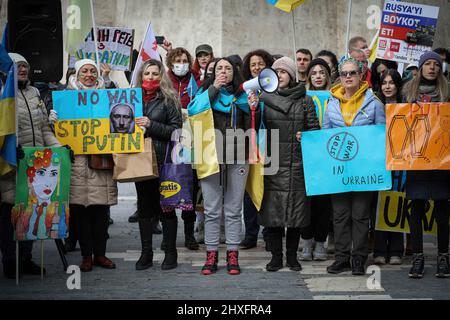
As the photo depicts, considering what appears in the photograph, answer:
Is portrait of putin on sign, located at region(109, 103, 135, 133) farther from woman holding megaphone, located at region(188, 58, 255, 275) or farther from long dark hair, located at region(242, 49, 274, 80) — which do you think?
long dark hair, located at region(242, 49, 274, 80)

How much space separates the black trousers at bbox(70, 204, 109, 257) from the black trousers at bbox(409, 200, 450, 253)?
Answer: 9.77ft

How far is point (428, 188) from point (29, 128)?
3737mm

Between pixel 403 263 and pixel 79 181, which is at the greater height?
pixel 79 181

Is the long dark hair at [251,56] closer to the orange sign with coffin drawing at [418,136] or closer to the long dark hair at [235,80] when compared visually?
the long dark hair at [235,80]

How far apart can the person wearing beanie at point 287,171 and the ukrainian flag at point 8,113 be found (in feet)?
7.70

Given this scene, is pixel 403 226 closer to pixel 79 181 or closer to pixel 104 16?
pixel 79 181

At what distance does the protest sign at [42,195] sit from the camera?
314 inches

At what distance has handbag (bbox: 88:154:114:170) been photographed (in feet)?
27.9

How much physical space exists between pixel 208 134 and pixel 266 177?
717 mm

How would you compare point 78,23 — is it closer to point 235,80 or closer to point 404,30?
point 235,80

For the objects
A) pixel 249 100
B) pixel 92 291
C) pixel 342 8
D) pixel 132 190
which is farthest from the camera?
pixel 342 8

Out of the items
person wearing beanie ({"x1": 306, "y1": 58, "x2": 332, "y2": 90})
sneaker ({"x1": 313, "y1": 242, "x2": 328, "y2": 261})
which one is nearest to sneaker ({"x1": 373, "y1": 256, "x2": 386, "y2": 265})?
sneaker ({"x1": 313, "y1": 242, "x2": 328, "y2": 261})

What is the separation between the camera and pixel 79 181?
848cm

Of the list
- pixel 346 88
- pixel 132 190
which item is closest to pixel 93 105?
pixel 346 88
